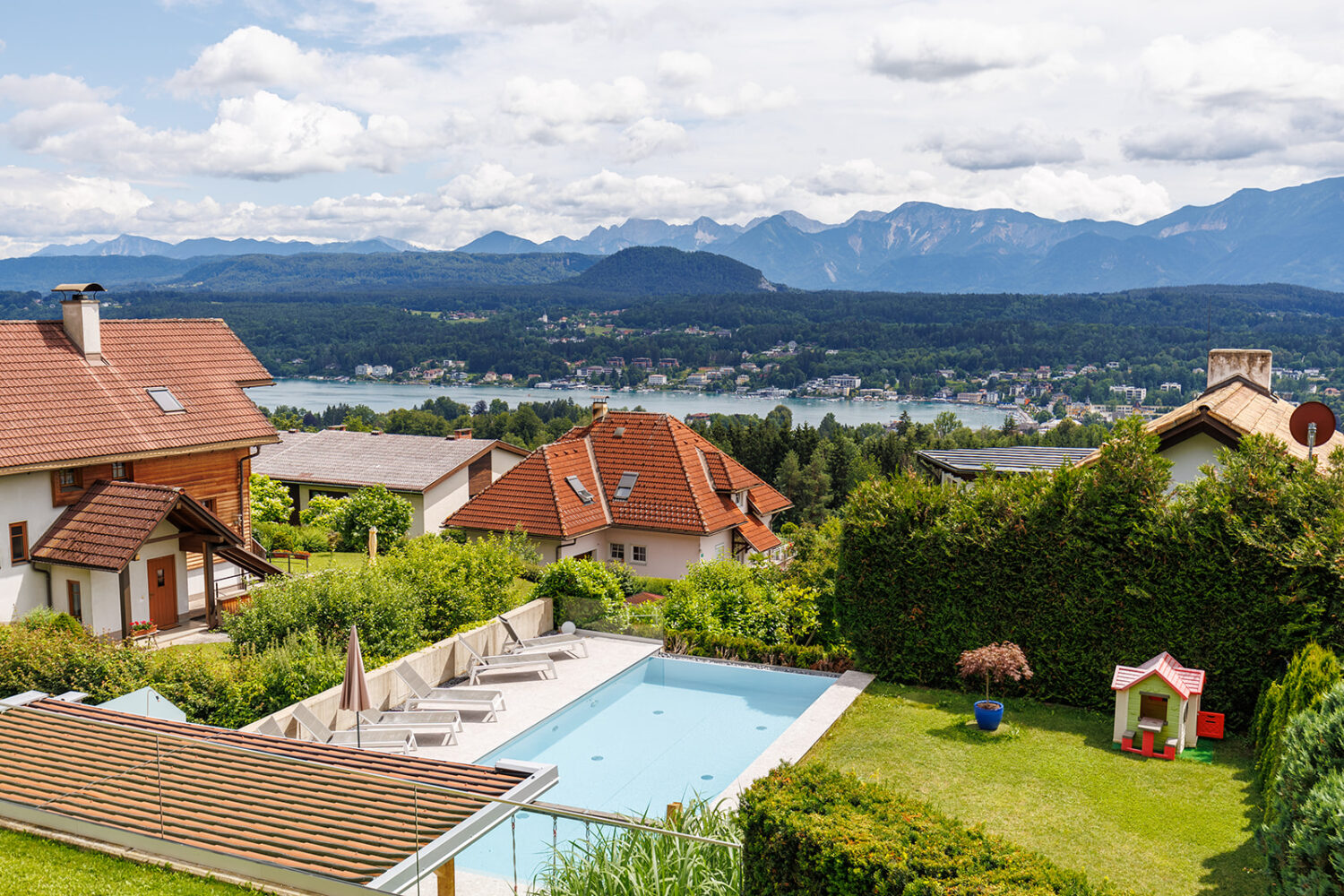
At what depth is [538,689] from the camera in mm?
15273

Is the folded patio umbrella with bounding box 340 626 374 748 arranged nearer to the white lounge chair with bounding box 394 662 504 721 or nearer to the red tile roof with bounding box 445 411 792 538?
the white lounge chair with bounding box 394 662 504 721

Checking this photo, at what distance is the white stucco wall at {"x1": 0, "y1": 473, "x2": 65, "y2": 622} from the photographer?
750 inches

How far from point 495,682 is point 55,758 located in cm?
793

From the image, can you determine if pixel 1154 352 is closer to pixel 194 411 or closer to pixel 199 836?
pixel 194 411

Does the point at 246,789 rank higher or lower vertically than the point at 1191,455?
lower

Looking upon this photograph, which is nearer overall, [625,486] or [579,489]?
[579,489]

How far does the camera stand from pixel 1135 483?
13141 mm

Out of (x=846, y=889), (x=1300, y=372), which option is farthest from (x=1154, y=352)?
(x=846, y=889)

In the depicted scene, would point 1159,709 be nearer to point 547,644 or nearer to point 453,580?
point 547,644

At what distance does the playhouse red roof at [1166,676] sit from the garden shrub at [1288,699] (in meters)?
0.82

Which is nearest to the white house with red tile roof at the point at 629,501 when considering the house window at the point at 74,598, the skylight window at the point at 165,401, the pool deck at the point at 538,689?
the skylight window at the point at 165,401

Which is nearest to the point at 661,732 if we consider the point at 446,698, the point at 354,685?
the point at 446,698

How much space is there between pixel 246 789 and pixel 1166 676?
1032cm

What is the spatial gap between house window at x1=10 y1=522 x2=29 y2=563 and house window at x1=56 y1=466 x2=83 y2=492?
1125 millimetres
